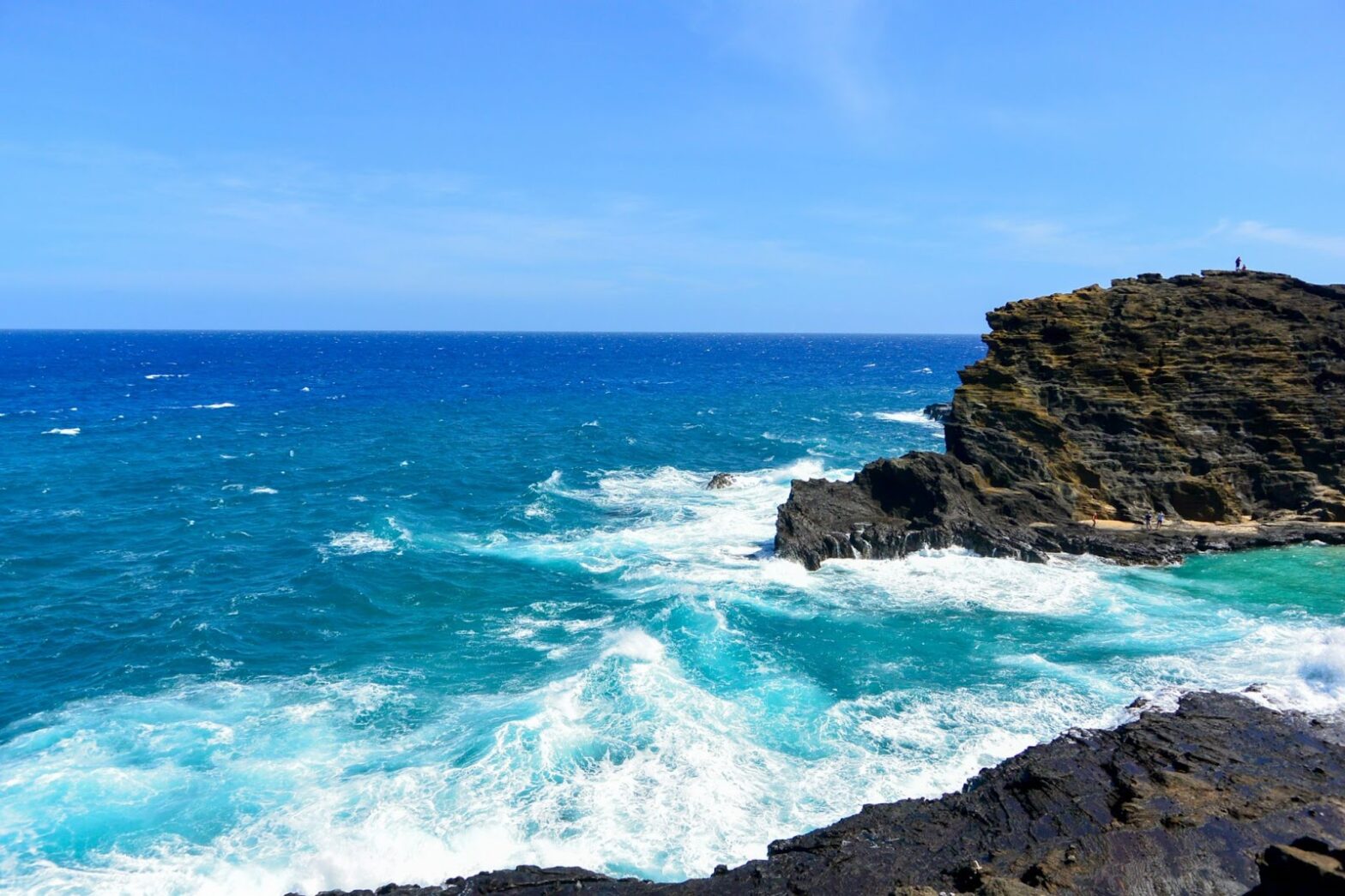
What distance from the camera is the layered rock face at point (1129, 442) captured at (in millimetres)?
41375

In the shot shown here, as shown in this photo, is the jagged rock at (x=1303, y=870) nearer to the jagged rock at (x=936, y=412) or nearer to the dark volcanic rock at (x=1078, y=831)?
the dark volcanic rock at (x=1078, y=831)

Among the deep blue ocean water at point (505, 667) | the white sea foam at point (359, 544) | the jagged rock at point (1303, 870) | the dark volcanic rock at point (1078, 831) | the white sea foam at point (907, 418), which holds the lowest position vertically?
the deep blue ocean water at point (505, 667)

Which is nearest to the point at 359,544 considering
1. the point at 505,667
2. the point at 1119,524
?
the point at 505,667

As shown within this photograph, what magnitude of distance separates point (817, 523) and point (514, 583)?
14.6 metres

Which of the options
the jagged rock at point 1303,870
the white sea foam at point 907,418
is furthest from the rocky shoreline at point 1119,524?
the white sea foam at point 907,418

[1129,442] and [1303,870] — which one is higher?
[1129,442]

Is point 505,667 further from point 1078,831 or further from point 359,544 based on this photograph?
point 1078,831

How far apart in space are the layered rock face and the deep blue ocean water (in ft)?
7.29

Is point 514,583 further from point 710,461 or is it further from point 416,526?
point 710,461

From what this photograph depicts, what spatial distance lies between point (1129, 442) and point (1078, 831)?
33.4 meters

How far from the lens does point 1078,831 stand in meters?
17.9

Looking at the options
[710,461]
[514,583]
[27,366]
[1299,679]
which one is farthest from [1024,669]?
[27,366]

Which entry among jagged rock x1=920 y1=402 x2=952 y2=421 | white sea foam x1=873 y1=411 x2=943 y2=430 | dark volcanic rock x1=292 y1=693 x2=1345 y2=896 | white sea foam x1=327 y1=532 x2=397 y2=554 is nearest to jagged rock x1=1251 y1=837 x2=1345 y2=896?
Answer: dark volcanic rock x1=292 y1=693 x2=1345 y2=896

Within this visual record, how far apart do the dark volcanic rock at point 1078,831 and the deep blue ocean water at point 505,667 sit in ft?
6.76
